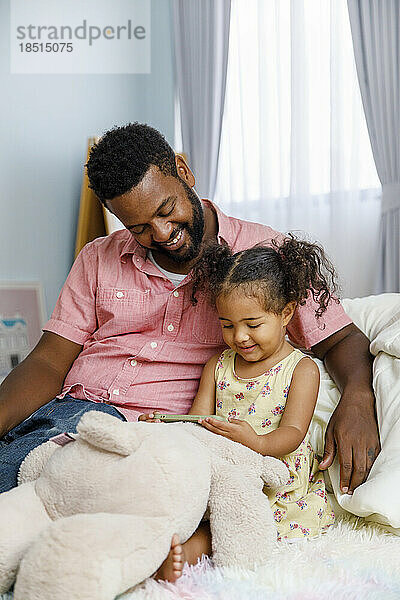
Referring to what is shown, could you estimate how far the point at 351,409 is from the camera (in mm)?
1349

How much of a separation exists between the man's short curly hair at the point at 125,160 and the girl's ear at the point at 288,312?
393 mm

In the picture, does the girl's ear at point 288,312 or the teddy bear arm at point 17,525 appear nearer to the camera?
the teddy bear arm at point 17,525

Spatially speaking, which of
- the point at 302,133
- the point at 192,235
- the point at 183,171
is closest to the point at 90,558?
the point at 192,235

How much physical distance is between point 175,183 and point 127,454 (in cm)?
71

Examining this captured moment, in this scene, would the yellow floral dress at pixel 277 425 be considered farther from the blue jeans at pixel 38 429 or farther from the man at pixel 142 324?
the blue jeans at pixel 38 429

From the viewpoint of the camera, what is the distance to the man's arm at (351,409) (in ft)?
4.17

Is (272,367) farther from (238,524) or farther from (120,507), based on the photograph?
(120,507)

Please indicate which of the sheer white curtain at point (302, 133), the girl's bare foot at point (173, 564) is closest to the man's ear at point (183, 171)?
the girl's bare foot at point (173, 564)

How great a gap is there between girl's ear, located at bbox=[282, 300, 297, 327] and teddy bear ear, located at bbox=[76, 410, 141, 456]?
52 cm

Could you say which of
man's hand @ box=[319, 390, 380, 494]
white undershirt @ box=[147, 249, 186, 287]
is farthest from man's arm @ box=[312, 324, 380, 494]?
white undershirt @ box=[147, 249, 186, 287]

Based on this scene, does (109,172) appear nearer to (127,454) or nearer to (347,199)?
(127,454)

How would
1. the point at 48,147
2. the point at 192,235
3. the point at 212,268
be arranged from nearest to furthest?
1. the point at 212,268
2. the point at 192,235
3. the point at 48,147

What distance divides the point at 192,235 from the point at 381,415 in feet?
1.81

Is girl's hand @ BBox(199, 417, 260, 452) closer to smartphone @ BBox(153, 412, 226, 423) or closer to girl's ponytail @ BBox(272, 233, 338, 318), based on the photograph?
smartphone @ BBox(153, 412, 226, 423)
